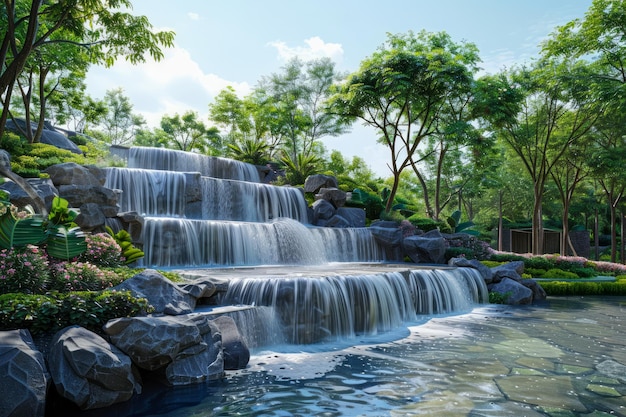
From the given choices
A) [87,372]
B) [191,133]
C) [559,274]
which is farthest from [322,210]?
[191,133]

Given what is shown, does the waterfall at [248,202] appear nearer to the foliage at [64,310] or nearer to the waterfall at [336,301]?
the waterfall at [336,301]

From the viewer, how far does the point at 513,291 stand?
15.0 meters

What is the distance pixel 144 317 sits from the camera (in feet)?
21.1

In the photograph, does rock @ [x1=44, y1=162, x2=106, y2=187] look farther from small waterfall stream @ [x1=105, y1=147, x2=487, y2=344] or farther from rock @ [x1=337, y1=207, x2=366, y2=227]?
rock @ [x1=337, y1=207, x2=366, y2=227]

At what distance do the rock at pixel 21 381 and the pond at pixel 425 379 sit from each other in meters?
0.60

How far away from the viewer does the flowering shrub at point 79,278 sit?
7535 millimetres

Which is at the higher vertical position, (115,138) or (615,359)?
(115,138)

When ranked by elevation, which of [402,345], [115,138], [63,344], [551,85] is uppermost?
[115,138]

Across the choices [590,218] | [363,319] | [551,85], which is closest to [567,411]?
[363,319]

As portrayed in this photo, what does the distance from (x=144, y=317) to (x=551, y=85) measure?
21.8 meters

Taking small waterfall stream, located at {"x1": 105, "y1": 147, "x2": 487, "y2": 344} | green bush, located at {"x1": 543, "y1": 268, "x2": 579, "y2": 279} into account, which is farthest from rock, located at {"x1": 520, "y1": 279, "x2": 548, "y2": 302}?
green bush, located at {"x1": 543, "y1": 268, "x2": 579, "y2": 279}

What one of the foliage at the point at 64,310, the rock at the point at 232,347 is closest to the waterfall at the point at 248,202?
the rock at the point at 232,347

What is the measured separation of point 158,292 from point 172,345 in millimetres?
1542

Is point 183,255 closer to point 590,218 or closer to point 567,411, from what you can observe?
point 567,411
